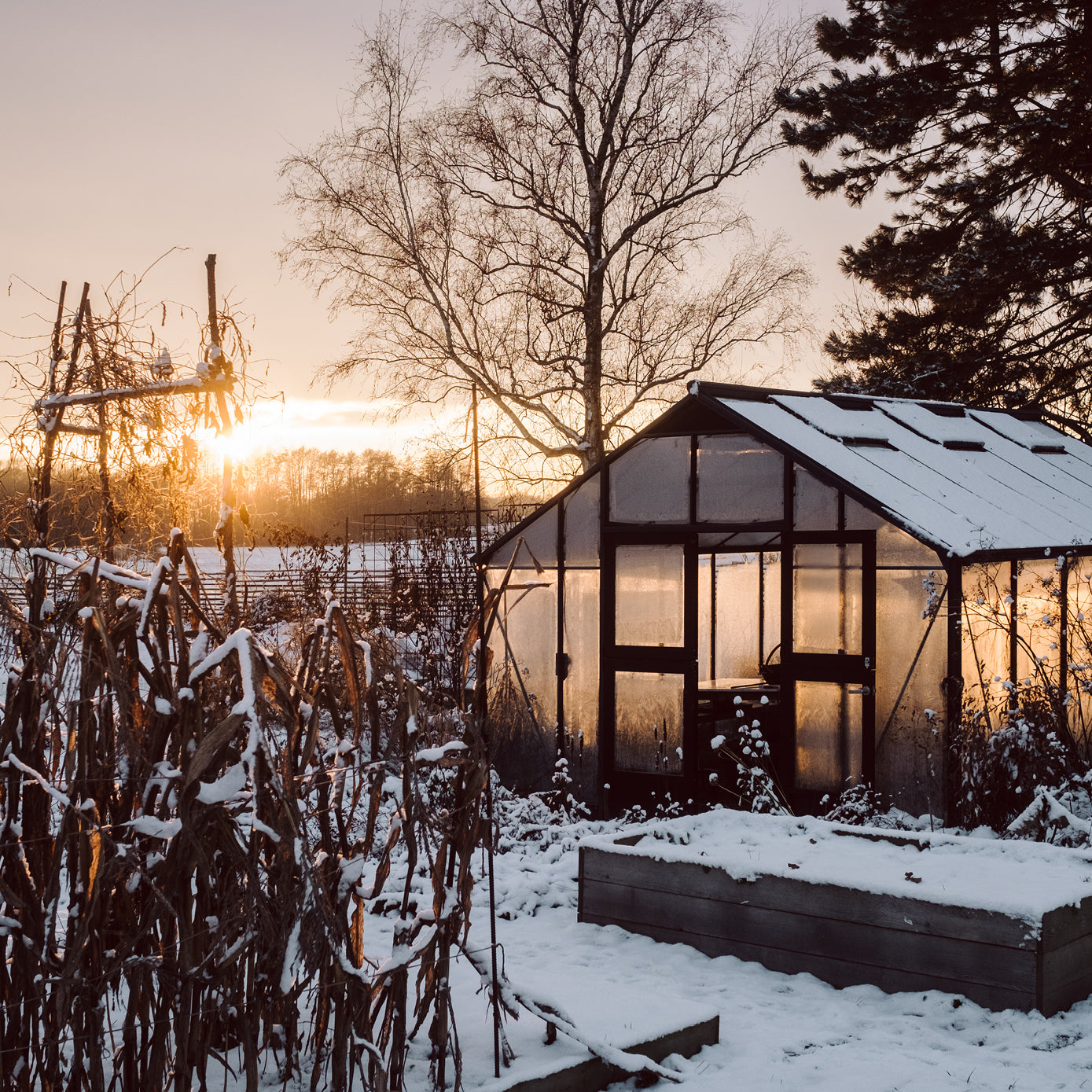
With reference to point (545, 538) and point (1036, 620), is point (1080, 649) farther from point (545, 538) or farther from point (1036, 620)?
point (545, 538)

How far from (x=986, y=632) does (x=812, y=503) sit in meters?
1.43

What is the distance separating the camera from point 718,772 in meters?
9.68

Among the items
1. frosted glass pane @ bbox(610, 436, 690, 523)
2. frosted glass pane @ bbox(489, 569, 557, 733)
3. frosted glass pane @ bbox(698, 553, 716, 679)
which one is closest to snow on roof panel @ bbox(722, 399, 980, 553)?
frosted glass pane @ bbox(610, 436, 690, 523)

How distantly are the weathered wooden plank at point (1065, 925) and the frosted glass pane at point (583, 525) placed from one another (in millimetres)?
5175

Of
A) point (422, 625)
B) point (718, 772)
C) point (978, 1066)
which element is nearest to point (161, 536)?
point (978, 1066)

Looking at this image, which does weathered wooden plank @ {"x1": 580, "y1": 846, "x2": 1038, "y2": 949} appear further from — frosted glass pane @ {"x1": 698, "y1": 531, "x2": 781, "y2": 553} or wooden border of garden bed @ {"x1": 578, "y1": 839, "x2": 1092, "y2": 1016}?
frosted glass pane @ {"x1": 698, "y1": 531, "x2": 781, "y2": 553}

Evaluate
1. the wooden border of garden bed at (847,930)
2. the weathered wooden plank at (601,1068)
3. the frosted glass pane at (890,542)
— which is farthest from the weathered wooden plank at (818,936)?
the frosted glass pane at (890,542)

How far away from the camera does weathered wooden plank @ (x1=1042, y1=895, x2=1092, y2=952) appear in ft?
15.5

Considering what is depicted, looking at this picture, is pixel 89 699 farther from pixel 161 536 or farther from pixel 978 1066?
pixel 978 1066

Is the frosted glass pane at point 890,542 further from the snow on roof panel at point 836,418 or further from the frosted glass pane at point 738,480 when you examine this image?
the snow on roof panel at point 836,418

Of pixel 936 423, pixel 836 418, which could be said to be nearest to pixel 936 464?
pixel 836 418

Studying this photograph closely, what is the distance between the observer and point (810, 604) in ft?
28.3

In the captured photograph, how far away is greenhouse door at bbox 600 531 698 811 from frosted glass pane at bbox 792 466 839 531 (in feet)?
2.91

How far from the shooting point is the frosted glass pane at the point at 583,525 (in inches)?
382
